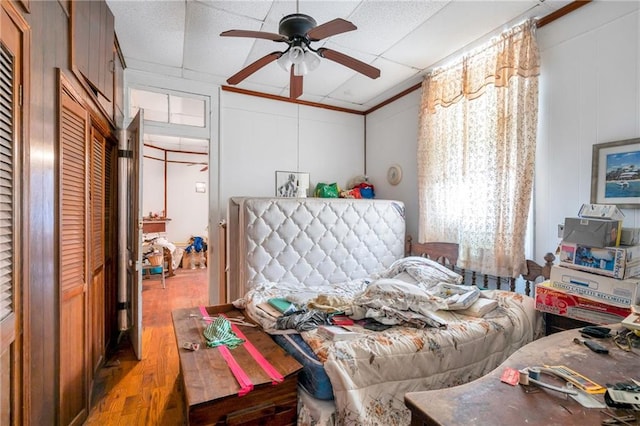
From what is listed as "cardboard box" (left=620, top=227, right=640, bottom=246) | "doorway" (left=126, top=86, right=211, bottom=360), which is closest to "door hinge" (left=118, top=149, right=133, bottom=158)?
"doorway" (left=126, top=86, right=211, bottom=360)

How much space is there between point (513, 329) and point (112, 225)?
10.8 feet

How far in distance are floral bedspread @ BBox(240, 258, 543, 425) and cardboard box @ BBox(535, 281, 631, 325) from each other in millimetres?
170

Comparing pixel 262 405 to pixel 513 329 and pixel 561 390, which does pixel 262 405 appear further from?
pixel 513 329

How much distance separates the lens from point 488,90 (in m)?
2.52

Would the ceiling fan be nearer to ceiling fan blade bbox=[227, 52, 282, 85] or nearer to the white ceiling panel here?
ceiling fan blade bbox=[227, 52, 282, 85]

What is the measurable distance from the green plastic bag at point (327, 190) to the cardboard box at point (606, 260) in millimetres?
2540

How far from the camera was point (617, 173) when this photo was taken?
5.98 ft

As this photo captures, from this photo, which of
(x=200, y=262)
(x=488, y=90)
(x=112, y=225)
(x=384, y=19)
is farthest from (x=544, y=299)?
(x=200, y=262)

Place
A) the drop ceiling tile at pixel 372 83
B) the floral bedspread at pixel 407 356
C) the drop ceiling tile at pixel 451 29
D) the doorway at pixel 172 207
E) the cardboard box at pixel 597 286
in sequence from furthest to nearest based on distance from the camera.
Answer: the doorway at pixel 172 207, the drop ceiling tile at pixel 372 83, the drop ceiling tile at pixel 451 29, the cardboard box at pixel 597 286, the floral bedspread at pixel 407 356

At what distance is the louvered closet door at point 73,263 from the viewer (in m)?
1.62

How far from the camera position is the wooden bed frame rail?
218cm

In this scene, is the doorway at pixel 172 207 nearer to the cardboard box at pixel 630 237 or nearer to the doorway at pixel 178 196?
the doorway at pixel 178 196

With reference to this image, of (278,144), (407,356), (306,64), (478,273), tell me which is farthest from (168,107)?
(478,273)

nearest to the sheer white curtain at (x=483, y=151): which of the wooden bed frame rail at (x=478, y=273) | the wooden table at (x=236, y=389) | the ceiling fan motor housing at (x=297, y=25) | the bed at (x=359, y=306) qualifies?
the wooden bed frame rail at (x=478, y=273)
